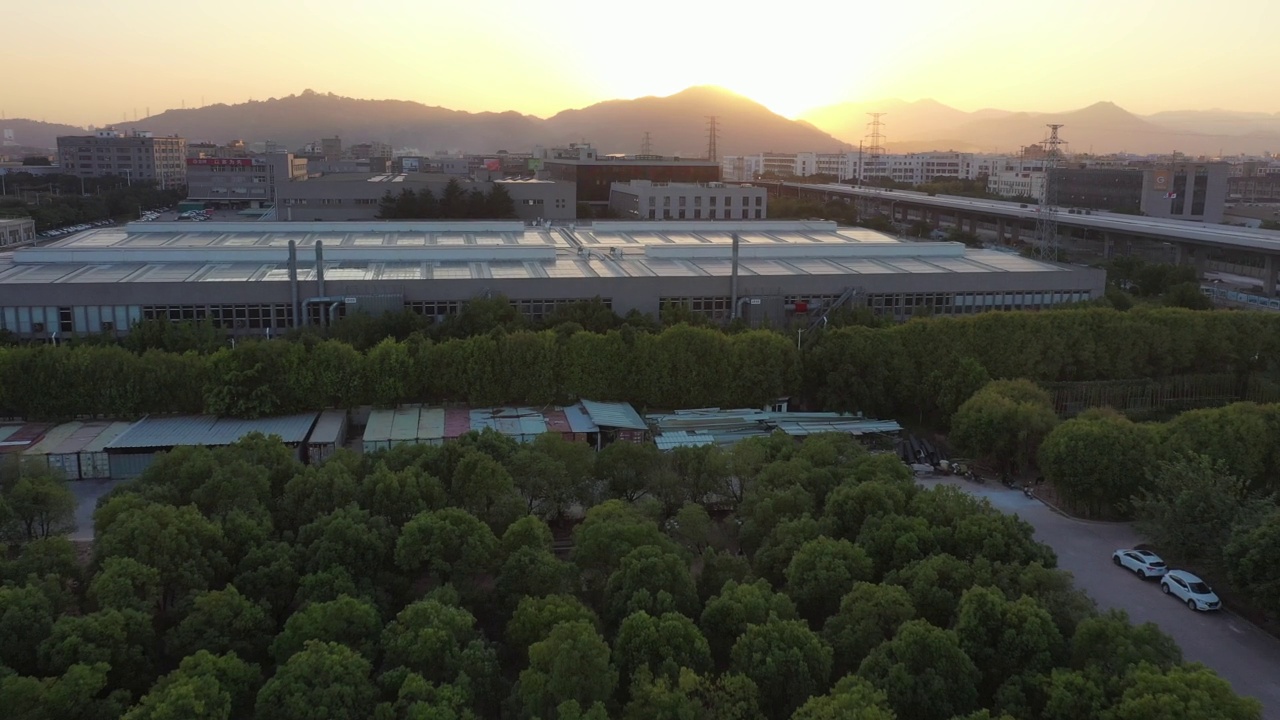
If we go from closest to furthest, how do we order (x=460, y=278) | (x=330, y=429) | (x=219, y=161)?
(x=330, y=429) → (x=460, y=278) → (x=219, y=161)

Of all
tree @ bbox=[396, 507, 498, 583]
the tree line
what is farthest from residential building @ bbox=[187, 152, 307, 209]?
tree @ bbox=[396, 507, 498, 583]

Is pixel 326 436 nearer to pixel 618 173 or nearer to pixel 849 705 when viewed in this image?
pixel 849 705

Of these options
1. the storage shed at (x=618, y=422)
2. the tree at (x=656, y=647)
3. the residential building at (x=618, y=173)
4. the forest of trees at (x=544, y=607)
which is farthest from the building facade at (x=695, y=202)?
the tree at (x=656, y=647)

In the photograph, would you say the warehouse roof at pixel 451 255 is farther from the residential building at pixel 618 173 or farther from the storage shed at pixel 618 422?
the residential building at pixel 618 173

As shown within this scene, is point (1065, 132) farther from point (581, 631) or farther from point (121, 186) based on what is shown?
point (581, 631)

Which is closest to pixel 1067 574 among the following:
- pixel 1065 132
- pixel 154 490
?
pixel 154 490

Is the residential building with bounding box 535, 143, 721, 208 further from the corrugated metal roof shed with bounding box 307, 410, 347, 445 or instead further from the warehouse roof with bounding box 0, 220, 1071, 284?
the corrugated metal roof shed with bounding box 307, 410, 347, 445

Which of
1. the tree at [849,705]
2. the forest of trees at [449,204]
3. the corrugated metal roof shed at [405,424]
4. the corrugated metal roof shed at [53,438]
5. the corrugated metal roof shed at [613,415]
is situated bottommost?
the tree at [849,705]

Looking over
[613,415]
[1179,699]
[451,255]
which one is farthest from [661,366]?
[1179,699]
